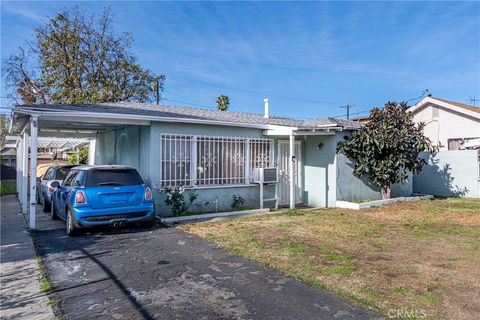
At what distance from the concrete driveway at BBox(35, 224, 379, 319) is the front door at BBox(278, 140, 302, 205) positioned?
20.0ft

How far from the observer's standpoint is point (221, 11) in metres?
14.7

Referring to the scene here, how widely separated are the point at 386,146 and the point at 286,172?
3.62 m

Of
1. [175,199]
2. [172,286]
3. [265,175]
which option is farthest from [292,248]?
[265,175]

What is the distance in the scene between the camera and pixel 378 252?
6.18 metres

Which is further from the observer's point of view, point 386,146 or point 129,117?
point 386,146

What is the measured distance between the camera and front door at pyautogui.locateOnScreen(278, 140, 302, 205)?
12.5 meters

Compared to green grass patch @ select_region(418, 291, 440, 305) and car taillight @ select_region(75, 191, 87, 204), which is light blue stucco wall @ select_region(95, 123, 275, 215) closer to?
car taillight @ select_region(75, 191, 87, 204)

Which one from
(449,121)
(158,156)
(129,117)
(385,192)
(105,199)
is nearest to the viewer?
(105,199)

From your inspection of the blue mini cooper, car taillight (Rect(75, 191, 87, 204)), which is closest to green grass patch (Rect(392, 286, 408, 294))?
the blue mini cooper

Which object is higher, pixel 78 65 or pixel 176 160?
pixel 78 65

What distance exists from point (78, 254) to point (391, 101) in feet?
38.5

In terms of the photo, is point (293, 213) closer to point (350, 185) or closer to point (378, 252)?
point (350, 185)

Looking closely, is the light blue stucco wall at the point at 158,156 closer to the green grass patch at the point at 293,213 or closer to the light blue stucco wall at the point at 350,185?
the green grass patch at the point at 293,213

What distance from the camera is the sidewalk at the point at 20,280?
151 inches
